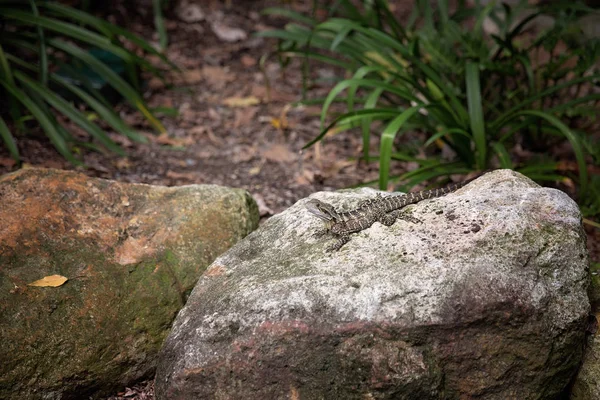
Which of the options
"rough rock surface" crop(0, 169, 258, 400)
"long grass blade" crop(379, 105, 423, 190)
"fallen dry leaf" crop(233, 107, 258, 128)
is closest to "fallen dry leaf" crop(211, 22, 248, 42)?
"fallen dry leaf" crop(233, 107, 258, 128)

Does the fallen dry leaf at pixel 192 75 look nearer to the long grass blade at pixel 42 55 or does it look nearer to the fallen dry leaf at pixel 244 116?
the fallen dry leaf at pixel 244 116

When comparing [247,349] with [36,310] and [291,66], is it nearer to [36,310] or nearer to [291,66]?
[36,310]

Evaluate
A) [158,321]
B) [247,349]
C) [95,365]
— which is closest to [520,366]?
[247,349]

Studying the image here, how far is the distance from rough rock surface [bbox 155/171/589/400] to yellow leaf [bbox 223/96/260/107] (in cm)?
409

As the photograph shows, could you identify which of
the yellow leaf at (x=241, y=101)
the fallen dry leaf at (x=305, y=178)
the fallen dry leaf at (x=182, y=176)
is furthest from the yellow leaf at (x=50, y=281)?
the yellow leaf at (x=241, y=101)

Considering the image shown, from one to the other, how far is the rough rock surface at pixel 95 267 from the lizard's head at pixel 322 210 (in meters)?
0.60

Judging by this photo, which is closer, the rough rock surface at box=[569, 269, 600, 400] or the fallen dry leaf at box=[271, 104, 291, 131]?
the rough rock surface at box=[569, 269, 600, 400]

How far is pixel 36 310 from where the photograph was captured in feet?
11.6

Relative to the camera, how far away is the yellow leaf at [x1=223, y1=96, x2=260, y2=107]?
7.15 metres

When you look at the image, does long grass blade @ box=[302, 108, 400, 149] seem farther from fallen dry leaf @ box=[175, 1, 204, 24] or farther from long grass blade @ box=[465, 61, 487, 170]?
fallen dry leaf @ box=[175, 1, 204, 24]

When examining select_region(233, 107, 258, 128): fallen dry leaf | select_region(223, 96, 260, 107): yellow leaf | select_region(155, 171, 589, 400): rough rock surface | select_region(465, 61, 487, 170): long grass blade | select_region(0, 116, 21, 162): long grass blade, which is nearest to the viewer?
select_region(155, 171, 589, 400): rough rock surface

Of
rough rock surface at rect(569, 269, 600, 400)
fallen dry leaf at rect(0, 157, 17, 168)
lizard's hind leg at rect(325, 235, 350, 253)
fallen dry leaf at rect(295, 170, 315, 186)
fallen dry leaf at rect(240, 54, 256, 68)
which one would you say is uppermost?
fallen dry leaf at rect(240, 54, 256, 68)

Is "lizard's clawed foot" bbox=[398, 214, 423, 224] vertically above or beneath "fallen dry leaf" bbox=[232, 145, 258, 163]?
above

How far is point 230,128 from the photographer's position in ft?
22.3
